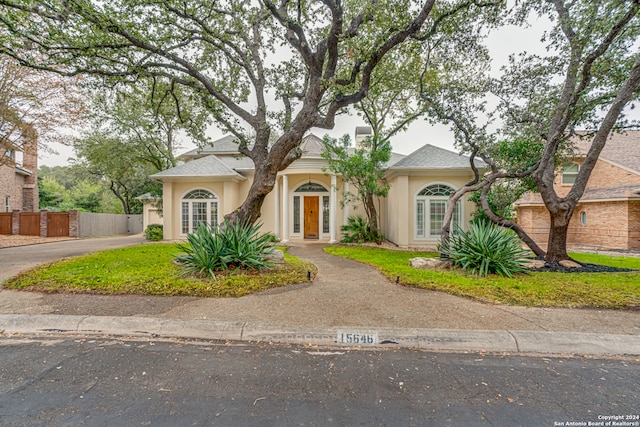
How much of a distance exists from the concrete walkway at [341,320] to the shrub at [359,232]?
8.48 metres

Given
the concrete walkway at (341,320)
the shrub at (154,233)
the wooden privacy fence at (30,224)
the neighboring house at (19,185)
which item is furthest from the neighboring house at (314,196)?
the neighboring house at (19,185)

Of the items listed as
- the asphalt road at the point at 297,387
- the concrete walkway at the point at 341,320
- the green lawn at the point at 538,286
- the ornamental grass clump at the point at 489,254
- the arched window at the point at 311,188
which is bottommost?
the asphalt road at the point at 297,387

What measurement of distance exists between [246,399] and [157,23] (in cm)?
913

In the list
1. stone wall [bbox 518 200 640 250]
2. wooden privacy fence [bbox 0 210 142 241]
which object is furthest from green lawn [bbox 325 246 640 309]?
wooden privacy fence [bbox 0 210 142 241]

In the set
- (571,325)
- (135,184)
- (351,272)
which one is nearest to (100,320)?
(351,272)

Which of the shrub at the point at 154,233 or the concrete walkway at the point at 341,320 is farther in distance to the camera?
the shrub at the point at 154,233

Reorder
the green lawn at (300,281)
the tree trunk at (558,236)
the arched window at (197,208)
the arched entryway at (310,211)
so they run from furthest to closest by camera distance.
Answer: the arched entryway at (310,211) → the arched window at (197,208) → the tree trunk at (558,236) → the green lawn at (300,281)

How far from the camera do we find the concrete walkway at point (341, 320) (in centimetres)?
365

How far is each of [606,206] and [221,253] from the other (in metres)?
18.0

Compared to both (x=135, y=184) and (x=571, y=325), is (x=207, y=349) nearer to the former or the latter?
(x=571, y=325)

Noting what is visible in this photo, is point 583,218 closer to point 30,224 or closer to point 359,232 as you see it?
point 359,232

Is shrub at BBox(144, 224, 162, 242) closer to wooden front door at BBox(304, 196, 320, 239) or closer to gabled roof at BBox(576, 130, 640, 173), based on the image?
wooden front door at BBox(304, 196, 320, 239)

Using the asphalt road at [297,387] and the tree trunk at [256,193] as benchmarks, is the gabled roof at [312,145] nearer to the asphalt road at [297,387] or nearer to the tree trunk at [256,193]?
the tree trunk at [256,193]

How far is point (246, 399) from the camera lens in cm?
250
